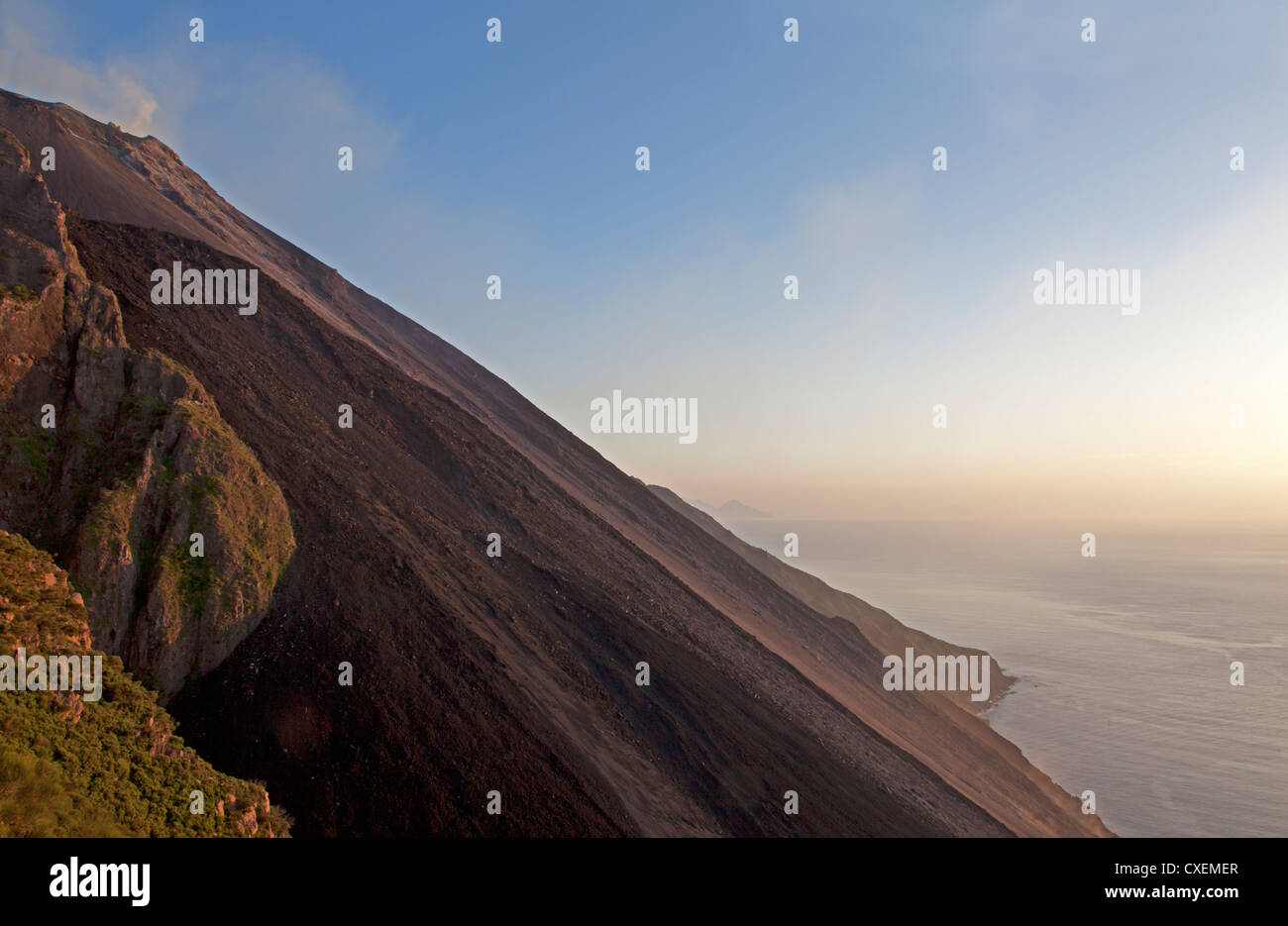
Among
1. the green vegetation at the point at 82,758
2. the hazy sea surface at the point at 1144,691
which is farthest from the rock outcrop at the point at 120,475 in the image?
the hazy sea surface at the point at 1144,691

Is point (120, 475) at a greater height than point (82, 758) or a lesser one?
greater

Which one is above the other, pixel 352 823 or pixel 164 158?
pixel 164 158

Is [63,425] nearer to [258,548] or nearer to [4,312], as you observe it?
[4,312]

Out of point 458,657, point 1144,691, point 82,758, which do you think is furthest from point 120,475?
point 1144,691

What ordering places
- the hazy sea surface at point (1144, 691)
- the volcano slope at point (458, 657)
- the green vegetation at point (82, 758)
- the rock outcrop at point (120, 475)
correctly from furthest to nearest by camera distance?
1. the hazy sea surface at point (1144, 691)
2. the volcano slope at point (458, 657)
3. the rock outcrop at point (120, 475)
4. the green vegetation at point (82, 758)

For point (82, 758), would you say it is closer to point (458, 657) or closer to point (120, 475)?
→ point (120, 475)

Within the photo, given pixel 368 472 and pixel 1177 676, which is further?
pixel 1177 676

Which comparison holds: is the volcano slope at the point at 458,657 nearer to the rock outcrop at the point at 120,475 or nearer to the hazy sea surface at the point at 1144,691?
the rock outcrop at the point at 120,475
